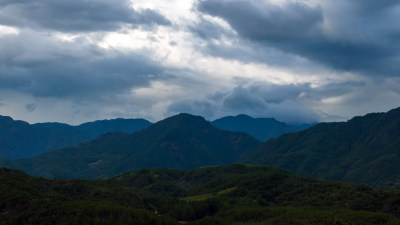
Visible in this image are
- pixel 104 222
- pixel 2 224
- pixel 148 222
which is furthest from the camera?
pixel 148 222

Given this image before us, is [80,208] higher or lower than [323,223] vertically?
higher

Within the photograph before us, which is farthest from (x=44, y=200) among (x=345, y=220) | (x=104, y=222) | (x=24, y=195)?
(x=345, y=220)

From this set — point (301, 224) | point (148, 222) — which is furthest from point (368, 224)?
point (148, 222)

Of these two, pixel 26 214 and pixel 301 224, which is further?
pixel 301 224

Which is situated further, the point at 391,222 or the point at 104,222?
the point at 391,222

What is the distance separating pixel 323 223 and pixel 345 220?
40.0ft

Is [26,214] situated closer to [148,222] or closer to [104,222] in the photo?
[104,222]

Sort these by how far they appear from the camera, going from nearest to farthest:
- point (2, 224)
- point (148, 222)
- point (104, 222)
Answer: point (2, 224), point (104, 222), point (148, 222)

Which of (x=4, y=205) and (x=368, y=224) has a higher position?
(x=4, y=205)

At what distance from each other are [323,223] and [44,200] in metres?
145

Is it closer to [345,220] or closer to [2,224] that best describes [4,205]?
[2,224]

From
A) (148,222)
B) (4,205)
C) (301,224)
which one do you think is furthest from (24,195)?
(301,224)

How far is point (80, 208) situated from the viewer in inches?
7530

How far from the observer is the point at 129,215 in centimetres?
19262
